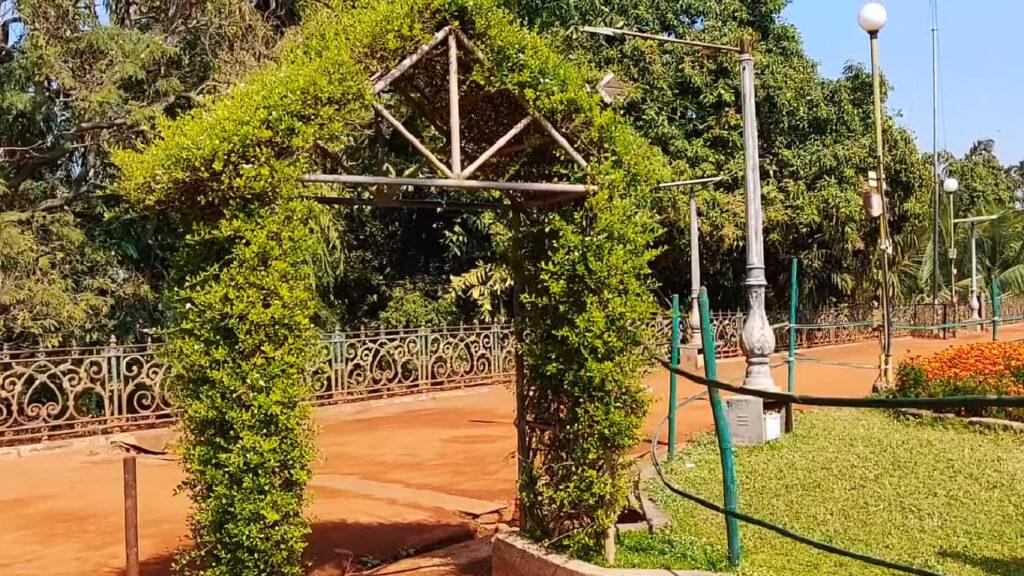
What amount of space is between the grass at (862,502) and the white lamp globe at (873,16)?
532cm

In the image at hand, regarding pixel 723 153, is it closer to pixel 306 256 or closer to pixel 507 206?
pixel 507 206

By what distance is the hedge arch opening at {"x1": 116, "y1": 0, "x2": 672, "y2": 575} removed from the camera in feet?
14.6

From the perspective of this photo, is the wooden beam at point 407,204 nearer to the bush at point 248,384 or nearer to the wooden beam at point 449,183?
the wooden beam at point 449,183

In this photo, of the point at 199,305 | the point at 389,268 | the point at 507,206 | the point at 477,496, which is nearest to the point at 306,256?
the point at 199,305

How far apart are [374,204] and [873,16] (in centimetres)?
884

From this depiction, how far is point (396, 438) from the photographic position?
487 inches

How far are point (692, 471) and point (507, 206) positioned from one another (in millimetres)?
3543

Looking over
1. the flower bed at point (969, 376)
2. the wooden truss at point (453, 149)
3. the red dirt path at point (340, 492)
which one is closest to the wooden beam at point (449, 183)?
the wooden truss at point (453, 149)

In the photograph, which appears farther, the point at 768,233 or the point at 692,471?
the point at 768,233

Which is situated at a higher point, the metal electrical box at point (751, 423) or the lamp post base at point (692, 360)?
the metal electrical box at point (751, 423)

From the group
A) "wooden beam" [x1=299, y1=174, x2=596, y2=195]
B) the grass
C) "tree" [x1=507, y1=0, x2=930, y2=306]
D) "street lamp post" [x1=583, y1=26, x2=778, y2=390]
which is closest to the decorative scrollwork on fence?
"street lamp post" [x1=583, y1=26, x2=778, y2=390]

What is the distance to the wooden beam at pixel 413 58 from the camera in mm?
4816

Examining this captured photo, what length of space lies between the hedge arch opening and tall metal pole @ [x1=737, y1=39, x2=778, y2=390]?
424 centimetres

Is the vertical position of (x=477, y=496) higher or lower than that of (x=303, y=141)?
lower
